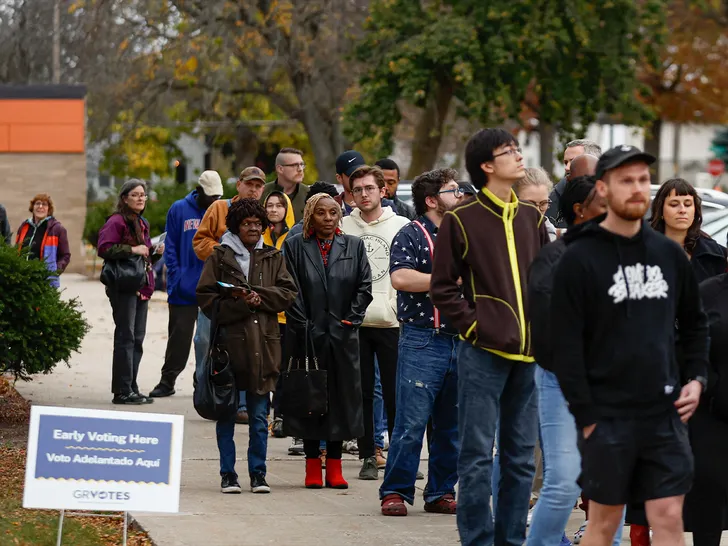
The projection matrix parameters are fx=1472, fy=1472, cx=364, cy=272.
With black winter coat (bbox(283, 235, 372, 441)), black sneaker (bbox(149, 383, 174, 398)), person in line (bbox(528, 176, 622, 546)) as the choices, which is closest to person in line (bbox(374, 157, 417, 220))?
black winter coat (bbox(283, 235, 372, 441))

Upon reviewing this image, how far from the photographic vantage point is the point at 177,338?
12.8 metres

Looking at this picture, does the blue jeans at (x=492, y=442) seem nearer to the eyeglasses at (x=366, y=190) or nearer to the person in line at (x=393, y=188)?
the eyeglasses at (x=366, y=190)

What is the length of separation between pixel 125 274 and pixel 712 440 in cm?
710

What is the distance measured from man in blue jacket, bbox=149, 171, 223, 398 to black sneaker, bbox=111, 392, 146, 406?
2.13 ft

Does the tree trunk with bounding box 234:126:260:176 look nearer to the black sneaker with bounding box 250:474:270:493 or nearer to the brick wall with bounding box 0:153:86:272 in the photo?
the brick wall with bounding box 0:153:86:272

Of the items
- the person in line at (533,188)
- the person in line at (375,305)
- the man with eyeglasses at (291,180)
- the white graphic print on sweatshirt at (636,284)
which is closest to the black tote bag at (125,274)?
the man with eyeglasses at (291,180)

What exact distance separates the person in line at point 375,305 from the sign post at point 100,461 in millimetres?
2613

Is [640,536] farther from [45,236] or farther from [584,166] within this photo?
[45,236]

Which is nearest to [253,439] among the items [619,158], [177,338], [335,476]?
[335,476]

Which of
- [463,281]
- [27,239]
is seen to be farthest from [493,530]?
[27,239]

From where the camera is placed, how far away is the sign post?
6477 millimetres

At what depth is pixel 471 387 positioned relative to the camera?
255 inches

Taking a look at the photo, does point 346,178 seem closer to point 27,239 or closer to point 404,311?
point 404,311

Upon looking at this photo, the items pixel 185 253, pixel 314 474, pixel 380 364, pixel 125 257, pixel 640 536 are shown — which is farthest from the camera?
pixel 125 257
